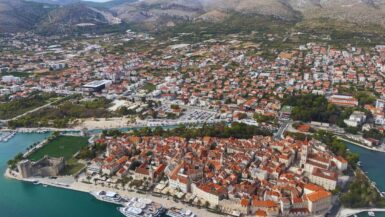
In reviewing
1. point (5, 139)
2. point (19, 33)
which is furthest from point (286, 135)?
point (19, 33)

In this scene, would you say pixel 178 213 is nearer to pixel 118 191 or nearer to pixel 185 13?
pixel 118 191

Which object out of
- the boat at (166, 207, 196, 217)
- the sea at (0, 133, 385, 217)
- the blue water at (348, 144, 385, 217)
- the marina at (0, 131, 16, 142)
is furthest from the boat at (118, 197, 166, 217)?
the marina at (0, 131, 16, 142)

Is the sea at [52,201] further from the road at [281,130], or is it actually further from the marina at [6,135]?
the road at [281,130]

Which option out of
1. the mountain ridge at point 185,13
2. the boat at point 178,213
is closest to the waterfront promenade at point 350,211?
the boat at point 178,213

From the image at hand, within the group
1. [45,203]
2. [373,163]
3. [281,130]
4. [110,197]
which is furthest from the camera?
[281,130]

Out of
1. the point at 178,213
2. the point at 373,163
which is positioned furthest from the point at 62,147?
the point at 373,163

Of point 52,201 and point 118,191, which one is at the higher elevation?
point 118,191

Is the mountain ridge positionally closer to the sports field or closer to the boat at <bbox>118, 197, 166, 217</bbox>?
the sports field
